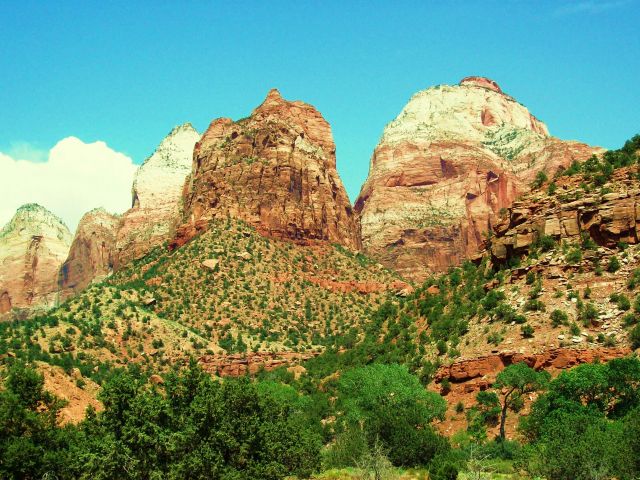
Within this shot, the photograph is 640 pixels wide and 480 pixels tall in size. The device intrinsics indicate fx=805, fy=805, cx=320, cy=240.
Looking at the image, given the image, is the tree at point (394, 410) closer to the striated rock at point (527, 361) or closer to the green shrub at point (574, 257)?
the striated rock at point (527, 361)

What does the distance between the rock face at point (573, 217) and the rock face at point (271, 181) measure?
66.5 metres

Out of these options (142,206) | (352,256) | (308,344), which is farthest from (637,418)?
(142,206)

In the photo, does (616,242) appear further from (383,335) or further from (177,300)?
(177,300)

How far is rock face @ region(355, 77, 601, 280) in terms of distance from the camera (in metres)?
174

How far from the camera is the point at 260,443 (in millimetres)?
36562

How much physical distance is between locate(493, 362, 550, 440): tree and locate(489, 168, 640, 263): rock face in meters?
13.3

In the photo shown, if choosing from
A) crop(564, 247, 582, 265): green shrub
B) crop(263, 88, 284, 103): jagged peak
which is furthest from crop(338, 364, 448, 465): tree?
crop(263, 88, 284, 103): jagged peak

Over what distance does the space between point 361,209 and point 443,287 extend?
12269cm

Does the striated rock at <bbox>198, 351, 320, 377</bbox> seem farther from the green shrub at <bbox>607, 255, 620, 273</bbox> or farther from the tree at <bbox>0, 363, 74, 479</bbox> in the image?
the tree at <bbox>0, 363, 74, 479</bbox>

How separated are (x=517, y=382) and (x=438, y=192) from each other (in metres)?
141

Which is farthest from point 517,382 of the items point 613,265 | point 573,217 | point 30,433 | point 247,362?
point 247,362

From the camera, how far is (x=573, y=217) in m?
58.9

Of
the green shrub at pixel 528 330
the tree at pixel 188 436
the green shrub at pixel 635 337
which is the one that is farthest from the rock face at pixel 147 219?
the tree at pixel 188 436

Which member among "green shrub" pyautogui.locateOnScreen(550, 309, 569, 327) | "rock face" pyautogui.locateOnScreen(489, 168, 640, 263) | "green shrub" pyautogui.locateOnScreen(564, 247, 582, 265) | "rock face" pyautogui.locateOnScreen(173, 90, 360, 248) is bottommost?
"green shrub" pyautogui.locateOnScreen(550, 309, 569, 327)
